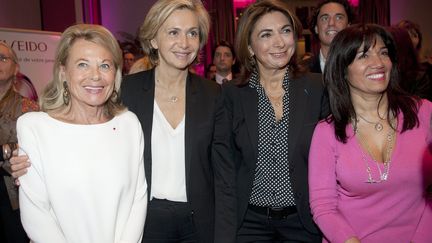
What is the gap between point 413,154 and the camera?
1967 millimetres

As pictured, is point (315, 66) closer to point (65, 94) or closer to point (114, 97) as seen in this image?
point (114, 97)

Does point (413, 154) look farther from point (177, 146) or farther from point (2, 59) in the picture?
point (2, 59)

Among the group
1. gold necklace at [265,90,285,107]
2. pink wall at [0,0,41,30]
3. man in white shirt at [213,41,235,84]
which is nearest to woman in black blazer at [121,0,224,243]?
gold necklace at [265,90,285,107]

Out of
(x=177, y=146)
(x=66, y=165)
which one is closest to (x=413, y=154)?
(x=177, y=146)

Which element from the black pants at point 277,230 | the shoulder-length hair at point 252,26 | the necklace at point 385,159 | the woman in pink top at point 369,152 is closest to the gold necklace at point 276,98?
the shoulder-length hair at point 252,26

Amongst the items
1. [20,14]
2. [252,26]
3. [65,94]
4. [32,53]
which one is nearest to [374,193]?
[252,26]

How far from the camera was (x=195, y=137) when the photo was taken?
2.13 meters

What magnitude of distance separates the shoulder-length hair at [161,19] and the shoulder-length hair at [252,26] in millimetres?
228

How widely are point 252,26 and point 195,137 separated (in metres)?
0.74

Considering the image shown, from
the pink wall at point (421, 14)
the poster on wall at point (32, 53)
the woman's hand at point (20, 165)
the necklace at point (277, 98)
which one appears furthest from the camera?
the pink wall at point (421, 14)

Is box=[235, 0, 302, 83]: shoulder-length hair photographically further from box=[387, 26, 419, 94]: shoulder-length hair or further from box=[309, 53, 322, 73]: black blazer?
box=[309, 53, 322, 73]: black blazer

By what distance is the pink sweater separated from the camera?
1947 millimetres

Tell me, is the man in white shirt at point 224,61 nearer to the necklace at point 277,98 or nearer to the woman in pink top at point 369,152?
the necklace at point 277,98

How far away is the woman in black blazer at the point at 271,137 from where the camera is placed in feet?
7.18
